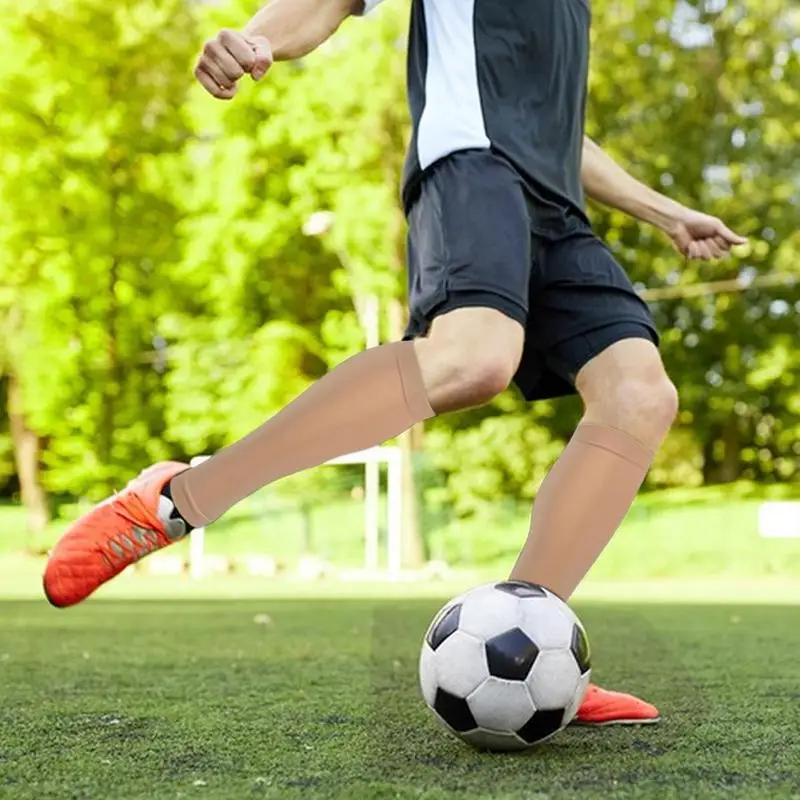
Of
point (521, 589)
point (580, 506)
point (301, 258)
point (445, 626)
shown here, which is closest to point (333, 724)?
point (445, 626)

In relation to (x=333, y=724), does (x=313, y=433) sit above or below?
above

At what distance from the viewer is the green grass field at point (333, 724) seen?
225 centimetres

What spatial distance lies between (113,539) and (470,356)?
2.78 ft

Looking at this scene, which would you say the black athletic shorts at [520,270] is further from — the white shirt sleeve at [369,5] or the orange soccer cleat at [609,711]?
the orange soccer cleat at [609,711]

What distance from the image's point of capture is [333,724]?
3066mm

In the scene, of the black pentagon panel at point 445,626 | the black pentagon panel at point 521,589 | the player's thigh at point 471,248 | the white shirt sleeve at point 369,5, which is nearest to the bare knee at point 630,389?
the player's thigh at point 471,248

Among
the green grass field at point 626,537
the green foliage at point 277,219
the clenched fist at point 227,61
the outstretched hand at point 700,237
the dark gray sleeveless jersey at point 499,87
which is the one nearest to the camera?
the clenched fist at point 227,61

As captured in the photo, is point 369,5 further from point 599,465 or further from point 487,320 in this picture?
point 599,465

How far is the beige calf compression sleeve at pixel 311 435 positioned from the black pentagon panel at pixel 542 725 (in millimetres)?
634

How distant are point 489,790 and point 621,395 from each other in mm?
1039

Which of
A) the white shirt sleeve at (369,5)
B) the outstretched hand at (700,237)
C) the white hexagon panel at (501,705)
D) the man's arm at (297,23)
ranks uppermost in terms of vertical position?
the white shirt sleeve at (369,5)

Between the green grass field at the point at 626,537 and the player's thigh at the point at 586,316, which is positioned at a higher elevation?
the player's thigh at the point at 586,316

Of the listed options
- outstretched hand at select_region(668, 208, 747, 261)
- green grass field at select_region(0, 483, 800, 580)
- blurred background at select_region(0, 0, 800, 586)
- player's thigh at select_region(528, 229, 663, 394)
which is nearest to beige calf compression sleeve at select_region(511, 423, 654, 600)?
player's thigh at select_region(528, 229, 663, 394)

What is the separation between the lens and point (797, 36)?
23.5m
